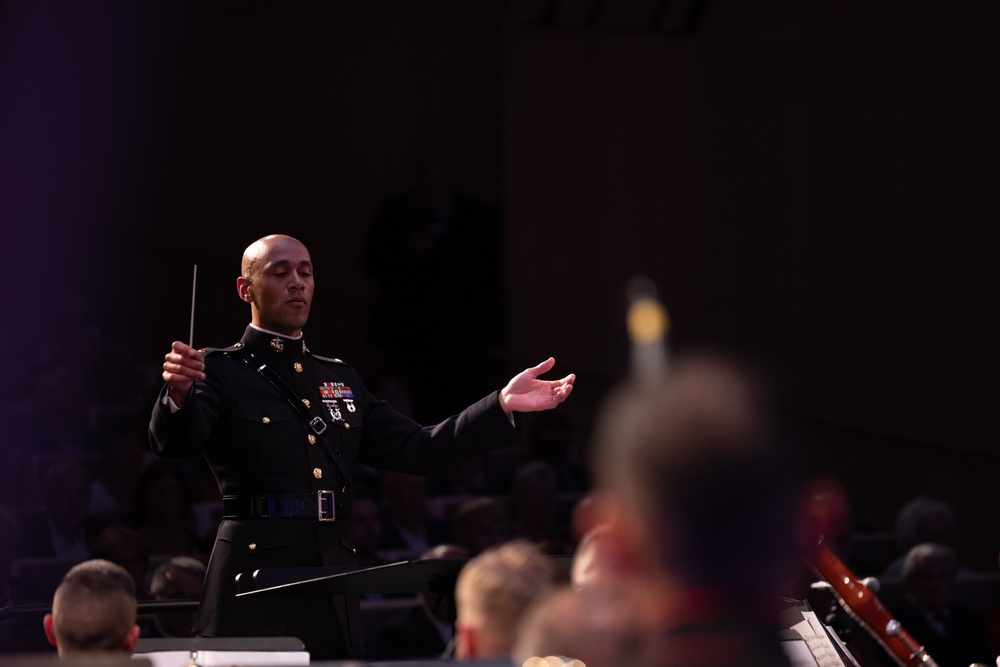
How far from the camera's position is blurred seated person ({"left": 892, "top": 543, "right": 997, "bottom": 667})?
518 centimetres

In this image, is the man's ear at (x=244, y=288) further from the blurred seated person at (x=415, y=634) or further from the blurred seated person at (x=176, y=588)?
the blurred seated person at (x=415, y=634)

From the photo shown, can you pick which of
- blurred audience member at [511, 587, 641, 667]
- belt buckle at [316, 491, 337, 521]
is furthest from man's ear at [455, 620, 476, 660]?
→ belt buckle at [316, 491, 337, 521]

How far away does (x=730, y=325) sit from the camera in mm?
8039

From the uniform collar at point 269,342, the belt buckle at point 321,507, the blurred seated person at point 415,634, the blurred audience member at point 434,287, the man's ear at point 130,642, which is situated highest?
the blurred audience member at point 434,287

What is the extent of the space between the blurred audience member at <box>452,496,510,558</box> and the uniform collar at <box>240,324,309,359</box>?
1.93 meters

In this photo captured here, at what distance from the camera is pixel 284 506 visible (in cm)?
325

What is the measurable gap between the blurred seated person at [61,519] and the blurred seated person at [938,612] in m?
3.03

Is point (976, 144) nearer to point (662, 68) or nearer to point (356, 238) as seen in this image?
point (662, 68)

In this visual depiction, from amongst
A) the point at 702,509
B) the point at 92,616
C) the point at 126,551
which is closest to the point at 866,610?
the point at 92,616

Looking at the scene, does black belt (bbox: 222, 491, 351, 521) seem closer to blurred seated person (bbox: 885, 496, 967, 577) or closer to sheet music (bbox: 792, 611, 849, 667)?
sheet music (bbox: 792, 611, 849, 667)

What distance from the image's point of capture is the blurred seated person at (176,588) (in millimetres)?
4234

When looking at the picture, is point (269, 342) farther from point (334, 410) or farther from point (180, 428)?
point (180, 428)

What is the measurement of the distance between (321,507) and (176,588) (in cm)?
115

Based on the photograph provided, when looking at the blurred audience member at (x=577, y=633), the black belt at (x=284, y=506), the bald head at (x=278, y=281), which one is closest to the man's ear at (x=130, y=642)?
the blurred audience member at (x=577, y=633)
